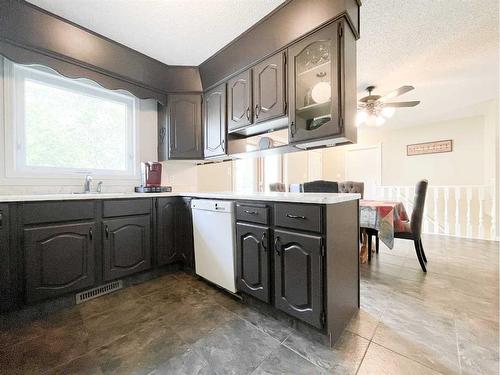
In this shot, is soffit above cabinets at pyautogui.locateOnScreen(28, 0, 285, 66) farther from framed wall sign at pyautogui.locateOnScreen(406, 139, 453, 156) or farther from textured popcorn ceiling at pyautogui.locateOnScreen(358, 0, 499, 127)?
framed wall sign at pyautogui.locateOnScreen(406, 139, 453, 156)

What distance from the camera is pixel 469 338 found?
1.27 meters

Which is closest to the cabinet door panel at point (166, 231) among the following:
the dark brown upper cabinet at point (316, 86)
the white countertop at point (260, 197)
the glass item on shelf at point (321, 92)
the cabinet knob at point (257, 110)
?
the white countertop at point (260, 197)

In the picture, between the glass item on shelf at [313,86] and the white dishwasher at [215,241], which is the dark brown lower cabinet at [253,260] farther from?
the glass item on shelf at [313,86]

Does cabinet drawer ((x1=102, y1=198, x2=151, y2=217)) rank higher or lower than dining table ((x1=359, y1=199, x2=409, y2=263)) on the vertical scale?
higher

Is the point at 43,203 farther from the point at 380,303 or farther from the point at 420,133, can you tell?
the point at 420,133

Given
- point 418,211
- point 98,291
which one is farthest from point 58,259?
point 418,211

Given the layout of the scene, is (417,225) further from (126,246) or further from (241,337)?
(126,246)

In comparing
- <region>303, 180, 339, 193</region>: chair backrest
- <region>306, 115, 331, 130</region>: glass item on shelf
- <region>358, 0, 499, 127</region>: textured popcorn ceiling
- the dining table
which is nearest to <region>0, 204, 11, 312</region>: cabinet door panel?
<region>306, 115, 331, 130</region>: glass item on shelf

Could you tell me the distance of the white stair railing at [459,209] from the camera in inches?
147

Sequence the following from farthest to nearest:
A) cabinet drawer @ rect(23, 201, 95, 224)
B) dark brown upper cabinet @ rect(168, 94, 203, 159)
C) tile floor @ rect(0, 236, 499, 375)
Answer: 1. dark brown upper cabinet @ rect(168, 94, 203, 159)
2. cabinet drawer @ rect(23, 201, 95, 224)
3. tile floor @ rect(0, 236, 499, 375)

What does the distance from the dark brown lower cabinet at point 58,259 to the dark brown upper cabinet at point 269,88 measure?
1.78 metres

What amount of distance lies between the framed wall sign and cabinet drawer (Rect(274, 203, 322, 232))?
5.27 metres

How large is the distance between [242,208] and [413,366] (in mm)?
1287

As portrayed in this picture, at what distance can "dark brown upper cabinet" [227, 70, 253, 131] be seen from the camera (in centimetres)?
213
